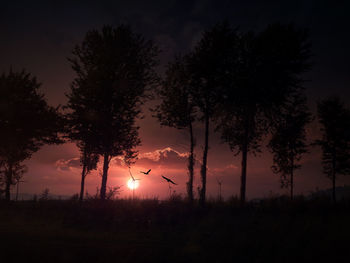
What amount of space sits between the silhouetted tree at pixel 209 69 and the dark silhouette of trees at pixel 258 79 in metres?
0.63

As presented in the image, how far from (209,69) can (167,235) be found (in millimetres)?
14785

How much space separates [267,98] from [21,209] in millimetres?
19257

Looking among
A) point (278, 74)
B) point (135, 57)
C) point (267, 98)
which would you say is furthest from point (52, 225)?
point (278, 74)

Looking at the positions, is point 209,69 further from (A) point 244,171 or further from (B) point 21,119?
(B) point 21,119

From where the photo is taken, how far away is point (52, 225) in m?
13.8

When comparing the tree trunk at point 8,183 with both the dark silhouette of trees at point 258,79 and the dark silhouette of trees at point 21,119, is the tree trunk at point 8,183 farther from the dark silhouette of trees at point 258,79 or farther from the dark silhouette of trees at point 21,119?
the dark silhouette of trees at point 258,79

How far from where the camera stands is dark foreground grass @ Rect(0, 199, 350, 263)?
825 cm

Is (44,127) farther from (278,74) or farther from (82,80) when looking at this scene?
(278,74)

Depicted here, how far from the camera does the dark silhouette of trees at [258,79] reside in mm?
22047

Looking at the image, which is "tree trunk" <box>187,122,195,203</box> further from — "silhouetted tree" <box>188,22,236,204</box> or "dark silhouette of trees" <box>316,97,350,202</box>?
"dark silhouette of trees" <box>316,97,350,202</box>

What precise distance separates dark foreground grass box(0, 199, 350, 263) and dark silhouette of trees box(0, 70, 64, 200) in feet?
30.9

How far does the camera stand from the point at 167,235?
11.8 m

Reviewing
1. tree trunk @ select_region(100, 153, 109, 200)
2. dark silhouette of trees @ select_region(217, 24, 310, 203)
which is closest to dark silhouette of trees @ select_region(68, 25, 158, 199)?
tree trunk @ select_region(100, 153, 109, 200)

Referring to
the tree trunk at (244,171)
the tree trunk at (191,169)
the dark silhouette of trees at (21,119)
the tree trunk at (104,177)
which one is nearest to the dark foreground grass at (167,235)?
the tree trunk at (104,177)
